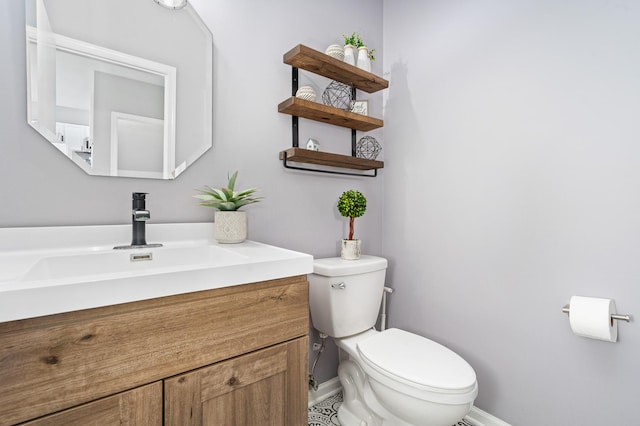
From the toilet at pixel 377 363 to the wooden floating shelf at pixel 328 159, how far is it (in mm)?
502

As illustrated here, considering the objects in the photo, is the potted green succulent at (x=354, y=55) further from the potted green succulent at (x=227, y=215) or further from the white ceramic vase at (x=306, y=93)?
the potted green succulent at (x=227, y=215)

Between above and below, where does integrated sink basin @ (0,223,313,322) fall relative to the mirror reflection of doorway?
below

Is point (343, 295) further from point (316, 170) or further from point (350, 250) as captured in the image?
point (316, 170)

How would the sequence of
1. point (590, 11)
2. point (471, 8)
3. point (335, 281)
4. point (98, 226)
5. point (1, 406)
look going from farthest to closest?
point (471, 8)
point (335, 281)
point (590, 11)
point (98, 226)
point (1, 406)

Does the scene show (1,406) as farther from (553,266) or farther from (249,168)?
(553,266)

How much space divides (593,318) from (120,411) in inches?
56.1

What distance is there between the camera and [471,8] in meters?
1.54

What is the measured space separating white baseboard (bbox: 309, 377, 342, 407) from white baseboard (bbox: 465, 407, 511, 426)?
0.66 metres

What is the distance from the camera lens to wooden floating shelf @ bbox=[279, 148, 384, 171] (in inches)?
56.8

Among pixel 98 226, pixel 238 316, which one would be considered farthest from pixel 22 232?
pixel 238 316

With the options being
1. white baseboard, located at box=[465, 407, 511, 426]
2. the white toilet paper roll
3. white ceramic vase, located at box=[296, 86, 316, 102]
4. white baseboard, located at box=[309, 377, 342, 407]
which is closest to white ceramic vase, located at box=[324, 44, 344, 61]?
white ceramic vase, located at box=[296, 86, 316, 102]

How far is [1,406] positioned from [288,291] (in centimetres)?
60

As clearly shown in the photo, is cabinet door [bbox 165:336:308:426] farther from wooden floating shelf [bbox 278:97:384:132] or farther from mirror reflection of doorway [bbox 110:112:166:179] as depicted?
wooden floating shelf [bbox 278:97:384:132]

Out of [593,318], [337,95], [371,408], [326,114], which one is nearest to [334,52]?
[337,95]
